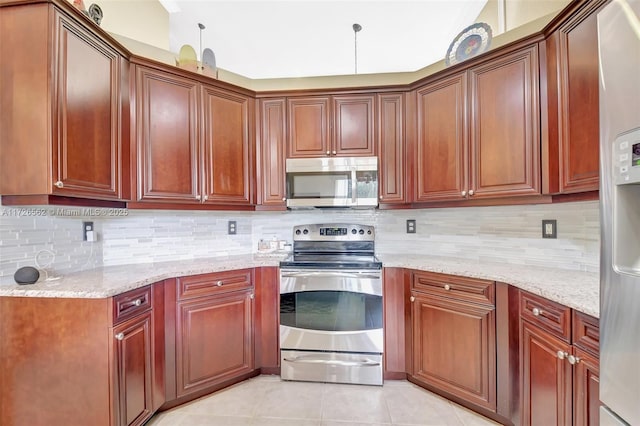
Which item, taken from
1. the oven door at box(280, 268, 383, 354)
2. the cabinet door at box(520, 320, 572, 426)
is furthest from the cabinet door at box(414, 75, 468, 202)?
the cabinet door at box(520, 320, 572, 426)

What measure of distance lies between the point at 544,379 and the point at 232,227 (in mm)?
2349

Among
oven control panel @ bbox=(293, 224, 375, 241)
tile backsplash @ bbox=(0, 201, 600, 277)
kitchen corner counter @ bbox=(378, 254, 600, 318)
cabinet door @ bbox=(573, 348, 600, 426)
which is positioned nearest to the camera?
cabinet door @ bbox=(573, 348, 600, 426)

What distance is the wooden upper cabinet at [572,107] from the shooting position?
1335mm

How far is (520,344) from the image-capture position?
1507 millimetres

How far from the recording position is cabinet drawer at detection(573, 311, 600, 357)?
1050 mm

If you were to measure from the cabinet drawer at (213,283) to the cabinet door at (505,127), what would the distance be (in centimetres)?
171

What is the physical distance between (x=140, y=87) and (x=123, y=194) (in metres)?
0.72

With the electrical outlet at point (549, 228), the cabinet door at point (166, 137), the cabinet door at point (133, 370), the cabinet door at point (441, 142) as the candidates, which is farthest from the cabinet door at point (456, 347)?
the cabinet door at point (166, 137)

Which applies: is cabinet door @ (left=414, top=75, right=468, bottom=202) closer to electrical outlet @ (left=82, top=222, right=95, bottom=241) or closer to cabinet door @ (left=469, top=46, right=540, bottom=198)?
cabinet door @ (left=469, top=46, right=540, bottom=198)

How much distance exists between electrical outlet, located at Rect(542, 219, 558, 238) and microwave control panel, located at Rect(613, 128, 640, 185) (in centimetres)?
123

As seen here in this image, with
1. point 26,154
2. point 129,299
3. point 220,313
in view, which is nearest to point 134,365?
point 129,299

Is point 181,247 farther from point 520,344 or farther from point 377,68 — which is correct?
point 377,68

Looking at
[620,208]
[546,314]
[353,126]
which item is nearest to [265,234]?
[353,126]

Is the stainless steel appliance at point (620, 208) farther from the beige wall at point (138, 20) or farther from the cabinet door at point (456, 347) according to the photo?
the beige wall at point (138, 20)
